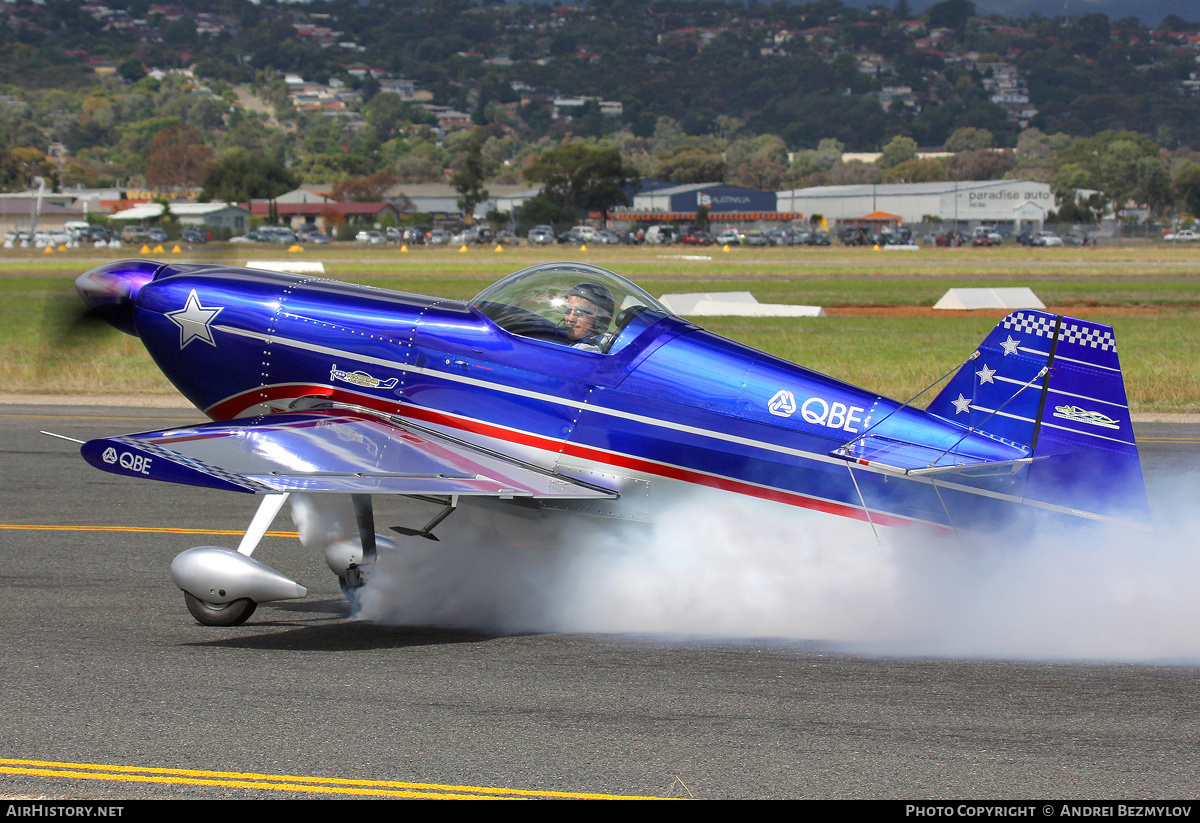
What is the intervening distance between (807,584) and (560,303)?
2.34 m

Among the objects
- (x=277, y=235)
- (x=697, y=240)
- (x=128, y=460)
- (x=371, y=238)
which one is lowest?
(x=128, y=460)

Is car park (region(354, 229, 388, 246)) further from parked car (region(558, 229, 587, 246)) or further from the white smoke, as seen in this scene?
the white smoke

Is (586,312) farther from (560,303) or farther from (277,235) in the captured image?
(277,235)

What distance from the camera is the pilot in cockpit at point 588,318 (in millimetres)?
7629

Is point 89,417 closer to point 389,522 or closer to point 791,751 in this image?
point 389,522

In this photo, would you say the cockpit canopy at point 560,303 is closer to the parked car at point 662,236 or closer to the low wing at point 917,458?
the low wing at point 917,458

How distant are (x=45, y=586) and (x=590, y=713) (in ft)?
14.8

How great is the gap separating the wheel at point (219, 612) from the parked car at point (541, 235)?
84.1 meters

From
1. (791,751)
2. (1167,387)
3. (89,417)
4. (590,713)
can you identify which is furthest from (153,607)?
(1167,387)

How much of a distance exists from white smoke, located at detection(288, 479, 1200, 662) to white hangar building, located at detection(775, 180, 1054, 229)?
131 metres

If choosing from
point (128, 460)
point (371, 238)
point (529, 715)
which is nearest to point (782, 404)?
point (529, 715)

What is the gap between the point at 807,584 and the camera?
7.30 m

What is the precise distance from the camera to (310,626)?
303 inches

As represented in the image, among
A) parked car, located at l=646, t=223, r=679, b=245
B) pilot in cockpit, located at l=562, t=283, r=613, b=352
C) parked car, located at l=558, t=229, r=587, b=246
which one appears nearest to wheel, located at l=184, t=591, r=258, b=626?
pilot in cockpit, located at l=562, t=283, r=613, b=352
